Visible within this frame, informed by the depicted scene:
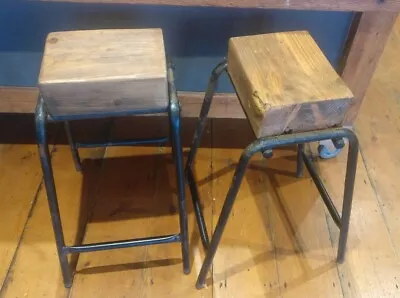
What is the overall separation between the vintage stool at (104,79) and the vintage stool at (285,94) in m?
0.14

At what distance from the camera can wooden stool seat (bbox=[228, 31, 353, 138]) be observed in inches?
30.9

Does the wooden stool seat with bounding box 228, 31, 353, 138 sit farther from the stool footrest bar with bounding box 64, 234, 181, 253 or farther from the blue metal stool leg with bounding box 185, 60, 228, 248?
the stool footrest bar with bounding box 64, 234, 181, 253

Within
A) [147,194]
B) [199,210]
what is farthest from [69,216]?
[199,210]

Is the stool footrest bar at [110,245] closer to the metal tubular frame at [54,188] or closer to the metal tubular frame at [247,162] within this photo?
the metal tubular frame at [54,188]

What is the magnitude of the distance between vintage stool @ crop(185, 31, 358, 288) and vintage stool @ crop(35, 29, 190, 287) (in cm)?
14

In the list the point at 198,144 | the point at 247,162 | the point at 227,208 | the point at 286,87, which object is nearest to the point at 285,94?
the point at 286,87

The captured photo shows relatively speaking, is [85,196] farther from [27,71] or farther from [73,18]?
[73,18]

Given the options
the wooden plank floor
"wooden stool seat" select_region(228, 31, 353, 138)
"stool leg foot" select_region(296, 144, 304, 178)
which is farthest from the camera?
"stool leg foot" select_region(296, 144, 304, 178)

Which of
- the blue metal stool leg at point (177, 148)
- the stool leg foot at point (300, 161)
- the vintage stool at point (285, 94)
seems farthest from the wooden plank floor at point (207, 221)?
the vintage stool at point (285, 94)

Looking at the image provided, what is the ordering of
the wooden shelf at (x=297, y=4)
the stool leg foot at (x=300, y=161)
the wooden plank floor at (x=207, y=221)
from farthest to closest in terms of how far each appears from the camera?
the stool leg foot at (x=300, y=161), the wooden plank floor at (x=207, y=221), the wooden shelf at (x=297, y=4)

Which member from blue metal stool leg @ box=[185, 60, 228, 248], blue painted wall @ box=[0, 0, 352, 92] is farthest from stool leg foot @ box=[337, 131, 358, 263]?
blue painted wall @ box=[0, 0, 352, 92]

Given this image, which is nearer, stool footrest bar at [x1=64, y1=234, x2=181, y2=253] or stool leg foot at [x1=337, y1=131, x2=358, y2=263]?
stool leg foot at [x1=337, y1=131, x2=358, y2=263]

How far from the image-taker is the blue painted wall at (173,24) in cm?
115

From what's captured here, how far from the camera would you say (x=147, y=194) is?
1.31 m
